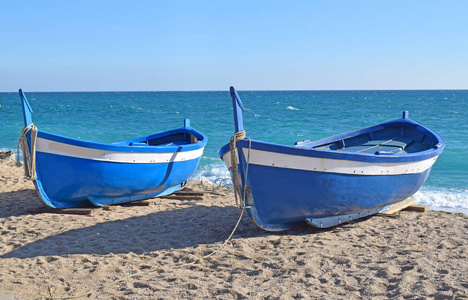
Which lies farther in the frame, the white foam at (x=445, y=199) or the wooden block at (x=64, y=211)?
the white foam at (x=445, y=199)

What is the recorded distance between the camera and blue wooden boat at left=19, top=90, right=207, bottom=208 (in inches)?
266

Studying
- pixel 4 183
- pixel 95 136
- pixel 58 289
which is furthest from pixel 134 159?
pixel 95 136

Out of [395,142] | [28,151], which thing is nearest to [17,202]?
[28,151]

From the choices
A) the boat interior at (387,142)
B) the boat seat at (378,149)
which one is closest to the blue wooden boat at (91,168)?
the boat interior at (387,142)

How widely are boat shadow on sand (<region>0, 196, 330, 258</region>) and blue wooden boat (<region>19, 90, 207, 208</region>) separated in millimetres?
551

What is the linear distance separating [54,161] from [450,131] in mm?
22319

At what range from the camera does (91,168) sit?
6934mm

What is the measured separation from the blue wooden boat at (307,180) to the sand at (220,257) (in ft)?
1.03

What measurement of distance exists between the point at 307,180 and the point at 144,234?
7.51 feet

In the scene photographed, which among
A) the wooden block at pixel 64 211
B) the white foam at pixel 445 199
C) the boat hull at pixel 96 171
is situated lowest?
the white foam at pixel 445 199

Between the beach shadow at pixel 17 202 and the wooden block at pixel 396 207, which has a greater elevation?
the wooden block at pixel 396 207

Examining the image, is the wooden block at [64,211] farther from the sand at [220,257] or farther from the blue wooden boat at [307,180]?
the blue wooden boat at [307,180]

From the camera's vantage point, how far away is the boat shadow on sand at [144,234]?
5461 mm

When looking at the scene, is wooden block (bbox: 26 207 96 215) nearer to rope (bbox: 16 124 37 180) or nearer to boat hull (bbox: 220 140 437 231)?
rope (bbox: 16 124 37 180)
